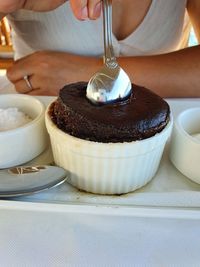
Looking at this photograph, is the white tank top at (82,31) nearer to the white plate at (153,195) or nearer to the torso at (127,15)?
the torso at (127,15)

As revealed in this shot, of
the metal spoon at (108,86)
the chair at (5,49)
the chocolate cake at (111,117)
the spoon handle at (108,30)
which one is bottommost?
the chair at (5,49)

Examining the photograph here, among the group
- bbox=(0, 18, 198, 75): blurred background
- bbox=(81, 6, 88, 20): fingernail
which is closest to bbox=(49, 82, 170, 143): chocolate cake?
bbox=(81, 6, 88, 20): fingernail

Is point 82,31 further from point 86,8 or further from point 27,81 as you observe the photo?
point 86,8

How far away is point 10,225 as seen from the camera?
0.43m

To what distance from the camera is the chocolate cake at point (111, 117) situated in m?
0.43

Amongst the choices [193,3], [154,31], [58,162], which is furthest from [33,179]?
[193,3]

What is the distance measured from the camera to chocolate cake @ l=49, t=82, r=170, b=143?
1.40ft

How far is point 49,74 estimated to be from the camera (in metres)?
0.72

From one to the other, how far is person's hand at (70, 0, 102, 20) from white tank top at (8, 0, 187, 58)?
0.29 meters

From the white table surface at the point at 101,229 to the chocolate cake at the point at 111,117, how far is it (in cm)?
9

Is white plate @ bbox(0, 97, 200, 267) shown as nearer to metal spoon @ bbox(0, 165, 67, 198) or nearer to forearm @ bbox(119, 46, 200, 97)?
metal spoon @ bbox(0, 165, 67, 198)

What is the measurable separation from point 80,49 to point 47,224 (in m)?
0.52

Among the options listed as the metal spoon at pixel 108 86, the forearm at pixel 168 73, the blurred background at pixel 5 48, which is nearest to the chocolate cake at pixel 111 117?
the metal spoon at pixel 108 86

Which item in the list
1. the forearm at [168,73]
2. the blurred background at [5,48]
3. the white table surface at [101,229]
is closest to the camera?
the white table surface at [101,229]
